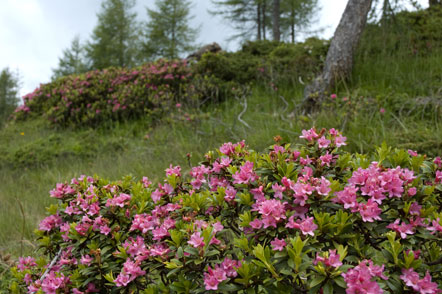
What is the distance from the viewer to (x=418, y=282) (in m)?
1.15

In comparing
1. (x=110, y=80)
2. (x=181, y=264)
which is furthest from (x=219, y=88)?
(x=181, y=264)

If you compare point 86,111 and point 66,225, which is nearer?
point 66,225

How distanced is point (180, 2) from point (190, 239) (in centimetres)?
2599

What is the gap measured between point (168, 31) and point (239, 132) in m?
21.4

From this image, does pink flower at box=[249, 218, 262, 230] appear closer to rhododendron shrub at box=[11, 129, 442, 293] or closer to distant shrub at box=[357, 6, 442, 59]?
rhododendron shrub at box=[11, 129, 442, 293]

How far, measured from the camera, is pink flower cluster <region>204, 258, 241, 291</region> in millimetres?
1239

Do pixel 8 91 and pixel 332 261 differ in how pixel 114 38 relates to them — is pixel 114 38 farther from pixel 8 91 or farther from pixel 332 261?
pixel 332 261

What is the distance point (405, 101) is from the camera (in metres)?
5.34

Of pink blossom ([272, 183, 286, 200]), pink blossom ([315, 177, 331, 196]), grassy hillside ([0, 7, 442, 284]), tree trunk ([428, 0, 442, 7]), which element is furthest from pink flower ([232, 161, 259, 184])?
tree trunk ([428, 0, 442, 7])

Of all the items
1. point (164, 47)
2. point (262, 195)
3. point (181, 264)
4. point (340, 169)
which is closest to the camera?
point (181, 264)

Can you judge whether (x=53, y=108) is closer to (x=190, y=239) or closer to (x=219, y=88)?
(x=219, y=88)

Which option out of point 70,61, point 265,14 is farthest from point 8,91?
point 265,14

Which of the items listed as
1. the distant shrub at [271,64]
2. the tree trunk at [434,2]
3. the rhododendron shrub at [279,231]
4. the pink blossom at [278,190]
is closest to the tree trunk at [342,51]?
the distant shrub at [271,64]

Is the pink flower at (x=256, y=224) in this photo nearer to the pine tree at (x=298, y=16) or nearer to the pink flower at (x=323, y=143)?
the pink flower at (x=323, y=143)
